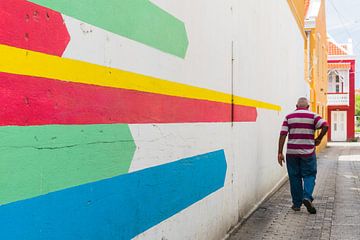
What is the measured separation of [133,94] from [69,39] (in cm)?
85

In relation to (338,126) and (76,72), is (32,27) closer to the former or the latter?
(76,72)

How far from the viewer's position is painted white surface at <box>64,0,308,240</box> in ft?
11.1

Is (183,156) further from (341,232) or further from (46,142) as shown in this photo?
(341,232)

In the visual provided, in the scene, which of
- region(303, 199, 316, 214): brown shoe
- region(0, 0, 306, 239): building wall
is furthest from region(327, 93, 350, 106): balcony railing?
region(0, 0, 306, 239): building wall

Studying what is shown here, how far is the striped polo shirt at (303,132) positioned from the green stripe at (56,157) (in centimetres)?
491

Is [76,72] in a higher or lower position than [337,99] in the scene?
lower

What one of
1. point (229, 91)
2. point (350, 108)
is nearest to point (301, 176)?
point (229, 91)

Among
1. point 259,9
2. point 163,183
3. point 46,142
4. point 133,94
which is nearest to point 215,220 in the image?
point 163,183

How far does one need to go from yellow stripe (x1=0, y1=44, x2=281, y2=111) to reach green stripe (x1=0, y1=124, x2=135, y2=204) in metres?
0.26

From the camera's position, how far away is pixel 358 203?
28.4 ft

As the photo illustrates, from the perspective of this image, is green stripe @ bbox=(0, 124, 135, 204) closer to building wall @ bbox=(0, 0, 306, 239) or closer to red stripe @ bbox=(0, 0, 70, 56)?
building wall @ bbox=(0, 0, 306, 239)

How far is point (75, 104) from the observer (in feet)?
8.79

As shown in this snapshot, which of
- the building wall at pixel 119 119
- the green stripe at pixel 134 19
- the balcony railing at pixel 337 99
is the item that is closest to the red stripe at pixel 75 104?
the building wall at pixel 119 119

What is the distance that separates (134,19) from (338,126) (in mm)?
38304
